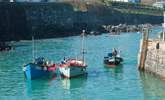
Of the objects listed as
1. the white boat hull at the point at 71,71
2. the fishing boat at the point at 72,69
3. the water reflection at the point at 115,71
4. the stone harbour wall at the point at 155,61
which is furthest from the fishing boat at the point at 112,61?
the white boat hull at the point at 71,71

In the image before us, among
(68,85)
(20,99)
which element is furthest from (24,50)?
(20,99)

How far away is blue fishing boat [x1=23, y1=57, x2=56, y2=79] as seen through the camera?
63531 mm

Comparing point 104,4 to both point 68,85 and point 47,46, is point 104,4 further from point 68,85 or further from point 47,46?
point 68,85

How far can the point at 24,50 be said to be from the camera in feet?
326

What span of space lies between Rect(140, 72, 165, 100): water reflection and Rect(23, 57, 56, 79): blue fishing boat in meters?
9.70

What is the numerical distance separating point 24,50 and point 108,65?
27.5 m

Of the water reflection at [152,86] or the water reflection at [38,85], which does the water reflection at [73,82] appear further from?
the water reflection at [152,86]

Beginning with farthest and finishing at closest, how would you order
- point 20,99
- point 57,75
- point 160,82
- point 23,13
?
point 23,13 < point 57,75 < point 160,82 < point 20,99

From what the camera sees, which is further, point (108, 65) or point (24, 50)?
point (24, 50)

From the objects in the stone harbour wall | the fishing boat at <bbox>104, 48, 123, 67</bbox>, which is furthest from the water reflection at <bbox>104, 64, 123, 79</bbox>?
the stone harbour wall

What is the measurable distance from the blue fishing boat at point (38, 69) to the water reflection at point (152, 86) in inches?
382

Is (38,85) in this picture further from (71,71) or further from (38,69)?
(71,71)

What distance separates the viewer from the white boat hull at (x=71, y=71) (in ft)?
209

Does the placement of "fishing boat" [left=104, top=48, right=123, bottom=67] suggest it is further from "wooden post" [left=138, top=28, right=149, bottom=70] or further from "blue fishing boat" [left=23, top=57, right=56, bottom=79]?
"blue fishing boat" [left=23, top=57, right=56, bottom=79]
